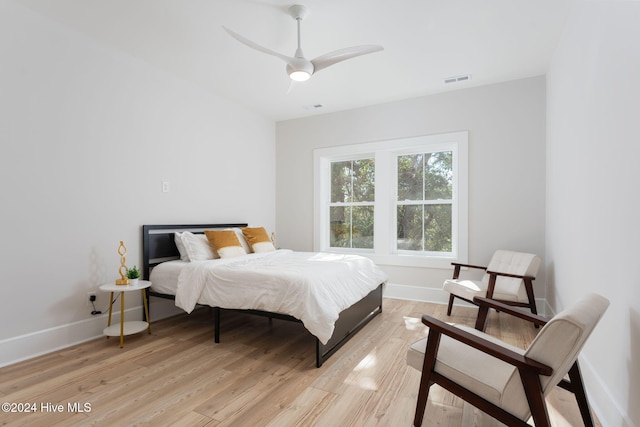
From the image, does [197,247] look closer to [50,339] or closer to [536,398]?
[50,339]

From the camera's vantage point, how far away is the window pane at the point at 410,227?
4.59 m

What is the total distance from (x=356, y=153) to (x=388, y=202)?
905 millimetres

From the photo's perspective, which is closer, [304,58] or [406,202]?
[304,58]

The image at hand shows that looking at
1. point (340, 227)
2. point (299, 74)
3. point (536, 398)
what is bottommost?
point (536, 398)

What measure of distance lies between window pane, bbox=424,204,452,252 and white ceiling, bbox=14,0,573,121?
1.60m

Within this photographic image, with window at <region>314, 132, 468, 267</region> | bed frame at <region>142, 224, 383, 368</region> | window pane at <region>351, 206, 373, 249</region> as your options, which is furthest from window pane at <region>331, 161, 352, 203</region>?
bed frame at <region>142, 224, 383, 368</region>

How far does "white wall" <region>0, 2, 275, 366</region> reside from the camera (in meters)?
2.56

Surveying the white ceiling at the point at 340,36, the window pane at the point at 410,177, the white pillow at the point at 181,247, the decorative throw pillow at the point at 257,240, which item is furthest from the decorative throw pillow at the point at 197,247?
the window pane at the point at 410,177

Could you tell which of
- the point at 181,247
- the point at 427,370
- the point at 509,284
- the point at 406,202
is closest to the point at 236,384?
the point at 427,370

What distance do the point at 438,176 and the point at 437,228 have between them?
0.72m

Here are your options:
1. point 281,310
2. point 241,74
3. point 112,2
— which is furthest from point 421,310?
point 112,2

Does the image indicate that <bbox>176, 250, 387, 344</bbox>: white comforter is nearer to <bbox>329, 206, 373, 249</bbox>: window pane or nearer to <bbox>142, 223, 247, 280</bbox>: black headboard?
<bbox>142, 223, 247, 280</bbox>: black headboard

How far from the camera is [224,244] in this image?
12.2 ft

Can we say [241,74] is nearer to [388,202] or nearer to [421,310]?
[388,202]
